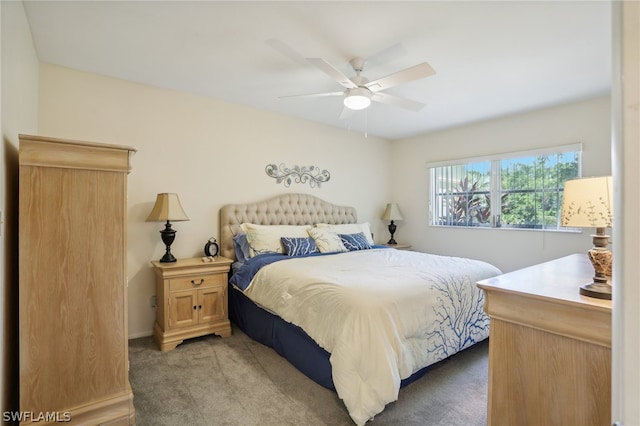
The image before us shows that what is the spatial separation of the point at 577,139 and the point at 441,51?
2.37 meters

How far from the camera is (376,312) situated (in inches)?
76.4

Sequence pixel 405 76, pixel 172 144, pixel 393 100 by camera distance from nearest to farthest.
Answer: pixel 405 76 → pixel 393 100 → pixel 172 144

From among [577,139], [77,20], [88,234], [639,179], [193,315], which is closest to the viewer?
[639,179]

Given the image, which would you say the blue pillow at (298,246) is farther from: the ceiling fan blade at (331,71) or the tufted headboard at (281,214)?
the ceiling fan blade at (331,71)

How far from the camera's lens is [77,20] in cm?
214

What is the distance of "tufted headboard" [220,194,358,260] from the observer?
364 centimetres

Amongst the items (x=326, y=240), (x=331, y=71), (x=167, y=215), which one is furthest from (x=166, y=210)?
(x=331, y=71)

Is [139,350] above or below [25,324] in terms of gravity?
below

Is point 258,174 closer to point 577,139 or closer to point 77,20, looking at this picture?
point 77,20

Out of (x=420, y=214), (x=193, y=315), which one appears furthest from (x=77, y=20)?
(x=420, y=214)

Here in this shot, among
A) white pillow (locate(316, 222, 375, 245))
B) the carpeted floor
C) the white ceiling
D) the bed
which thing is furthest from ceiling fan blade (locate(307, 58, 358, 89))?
the carpeted floor

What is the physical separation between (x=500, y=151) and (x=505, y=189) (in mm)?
531

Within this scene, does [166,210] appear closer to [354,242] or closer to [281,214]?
[281,214]

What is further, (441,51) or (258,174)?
(258,174)
